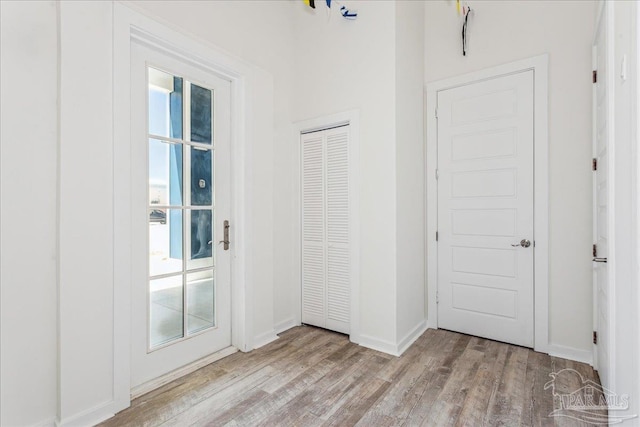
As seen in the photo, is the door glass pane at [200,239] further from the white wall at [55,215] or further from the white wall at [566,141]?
the white wall at [566,141]

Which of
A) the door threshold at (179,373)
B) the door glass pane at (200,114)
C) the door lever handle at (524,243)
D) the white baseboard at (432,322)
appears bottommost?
the door threshold at (179,373)

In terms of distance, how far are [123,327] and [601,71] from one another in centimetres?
342

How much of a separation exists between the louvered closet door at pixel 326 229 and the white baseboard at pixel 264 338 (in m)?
0.45

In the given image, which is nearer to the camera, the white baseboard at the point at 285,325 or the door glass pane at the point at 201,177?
the door glass pane at the point at 201,177

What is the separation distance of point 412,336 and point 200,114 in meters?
2.63

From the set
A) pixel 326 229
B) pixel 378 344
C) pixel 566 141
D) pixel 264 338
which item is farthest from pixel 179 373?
pixel 566 141

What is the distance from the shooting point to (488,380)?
2.12 m

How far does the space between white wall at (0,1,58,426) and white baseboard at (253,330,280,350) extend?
1.35 meters

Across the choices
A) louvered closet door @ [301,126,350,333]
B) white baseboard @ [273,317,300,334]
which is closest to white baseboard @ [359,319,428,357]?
louvered closet door @ [301,126,350,333]

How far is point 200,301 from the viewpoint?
7.93 ft

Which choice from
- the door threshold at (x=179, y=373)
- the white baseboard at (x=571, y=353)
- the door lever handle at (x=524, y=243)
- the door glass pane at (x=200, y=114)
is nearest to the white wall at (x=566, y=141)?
the white baseboard at (x=571, y=353)

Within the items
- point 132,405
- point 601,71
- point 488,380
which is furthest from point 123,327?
point 601,71

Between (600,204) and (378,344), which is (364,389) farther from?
(600,204)

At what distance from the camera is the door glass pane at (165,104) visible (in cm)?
215
